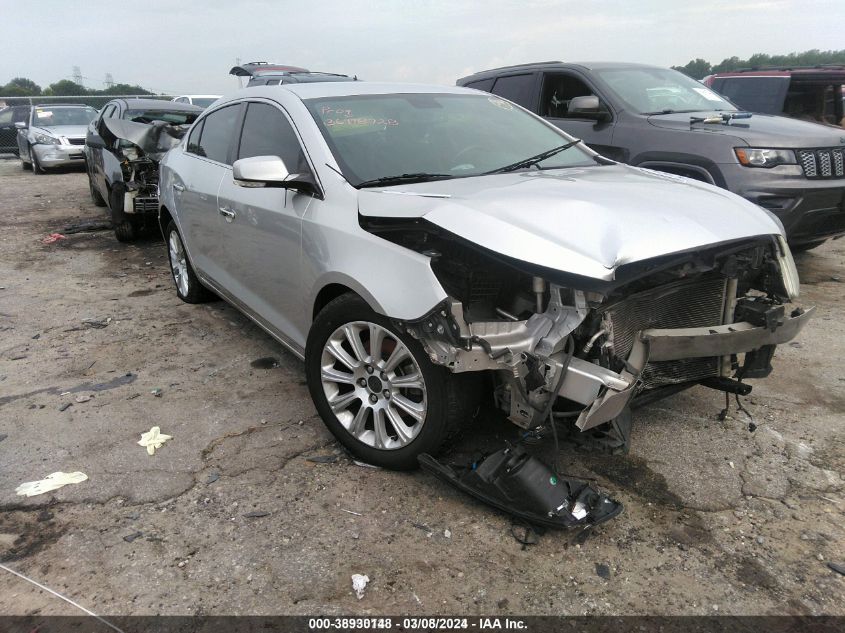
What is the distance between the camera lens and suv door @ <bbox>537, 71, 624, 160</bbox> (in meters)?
5.82

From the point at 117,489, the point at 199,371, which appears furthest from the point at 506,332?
the point at 199,371

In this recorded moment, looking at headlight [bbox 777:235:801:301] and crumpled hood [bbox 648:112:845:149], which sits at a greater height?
crumpled hood [bbox 648:112:845:149]

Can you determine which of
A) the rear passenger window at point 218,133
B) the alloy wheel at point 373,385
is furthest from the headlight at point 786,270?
the rear passenger window at point 218,133

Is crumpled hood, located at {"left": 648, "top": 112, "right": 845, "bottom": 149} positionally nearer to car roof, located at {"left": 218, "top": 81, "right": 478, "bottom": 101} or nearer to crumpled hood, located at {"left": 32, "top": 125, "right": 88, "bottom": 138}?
car roof, located at {"left": 218, "top": 81, "right": 478, "bottom": 101}

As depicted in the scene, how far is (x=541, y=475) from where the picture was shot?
8.41 ft

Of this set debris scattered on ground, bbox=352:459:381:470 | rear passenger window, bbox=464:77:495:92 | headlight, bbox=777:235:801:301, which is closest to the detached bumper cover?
headlight, bbox=777:235:801:301

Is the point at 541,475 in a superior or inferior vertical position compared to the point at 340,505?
superior

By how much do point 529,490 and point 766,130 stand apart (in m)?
4.26

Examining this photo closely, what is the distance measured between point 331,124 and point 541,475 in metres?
2.12

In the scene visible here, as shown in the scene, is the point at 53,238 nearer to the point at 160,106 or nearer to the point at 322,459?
the point at 160,106

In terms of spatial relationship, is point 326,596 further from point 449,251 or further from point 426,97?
point 426,97

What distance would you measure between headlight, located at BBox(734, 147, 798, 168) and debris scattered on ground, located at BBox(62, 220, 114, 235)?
7.85 metres

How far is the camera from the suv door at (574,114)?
5.82 meters

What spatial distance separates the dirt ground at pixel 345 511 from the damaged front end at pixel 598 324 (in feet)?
1.50
